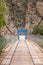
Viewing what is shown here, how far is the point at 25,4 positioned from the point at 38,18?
905cm

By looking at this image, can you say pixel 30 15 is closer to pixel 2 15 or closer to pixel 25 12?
pixel 25 12

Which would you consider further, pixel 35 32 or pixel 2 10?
pixel 35 32

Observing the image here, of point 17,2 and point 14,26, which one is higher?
point 17,2

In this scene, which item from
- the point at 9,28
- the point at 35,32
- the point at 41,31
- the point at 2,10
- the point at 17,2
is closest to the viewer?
the point at 2,10

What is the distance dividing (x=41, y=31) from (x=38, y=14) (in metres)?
37.1

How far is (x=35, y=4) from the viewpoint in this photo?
10706 centimetres

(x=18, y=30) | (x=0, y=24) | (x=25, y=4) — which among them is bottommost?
(x=18, y=30)

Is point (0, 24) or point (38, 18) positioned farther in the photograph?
point (38, 18)

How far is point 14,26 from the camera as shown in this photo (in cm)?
10550

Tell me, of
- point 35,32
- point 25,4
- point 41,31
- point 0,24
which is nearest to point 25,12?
point 25,4

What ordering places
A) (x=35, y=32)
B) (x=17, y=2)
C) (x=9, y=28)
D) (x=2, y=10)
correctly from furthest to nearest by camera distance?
(x=17, y=2), (x=9, y=28), (x=35, y=32), (x=2, y=10)

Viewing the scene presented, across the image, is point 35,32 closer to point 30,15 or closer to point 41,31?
point 41,31

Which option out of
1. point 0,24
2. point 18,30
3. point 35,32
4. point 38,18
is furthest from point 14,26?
point 0,24

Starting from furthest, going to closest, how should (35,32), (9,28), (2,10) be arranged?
(9,28), (35,32), (2,10)
